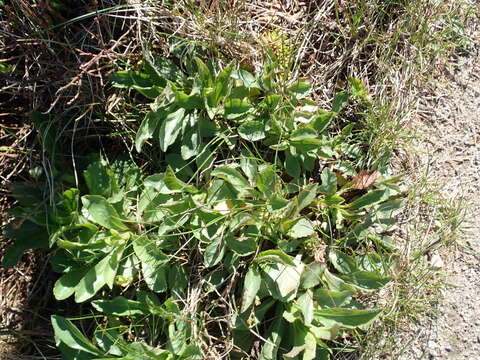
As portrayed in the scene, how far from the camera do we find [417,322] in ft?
7.16

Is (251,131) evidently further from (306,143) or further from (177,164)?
(177,164)

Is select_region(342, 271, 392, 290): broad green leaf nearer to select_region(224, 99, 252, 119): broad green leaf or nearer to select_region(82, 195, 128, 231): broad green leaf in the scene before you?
select_region(224, 99, 252, 119): broad green leaf

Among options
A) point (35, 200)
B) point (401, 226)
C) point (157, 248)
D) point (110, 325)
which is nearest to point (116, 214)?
point (157, 248)

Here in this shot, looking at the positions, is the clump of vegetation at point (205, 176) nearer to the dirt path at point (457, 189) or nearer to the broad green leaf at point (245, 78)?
the broad green leaf at point (245, 78)

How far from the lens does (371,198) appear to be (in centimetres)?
214

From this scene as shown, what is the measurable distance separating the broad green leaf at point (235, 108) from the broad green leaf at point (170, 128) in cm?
17

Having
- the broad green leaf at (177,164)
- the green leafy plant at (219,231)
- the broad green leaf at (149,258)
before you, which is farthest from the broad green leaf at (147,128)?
the broad green leaf at (149,258)

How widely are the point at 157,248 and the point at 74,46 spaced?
0.87 meters

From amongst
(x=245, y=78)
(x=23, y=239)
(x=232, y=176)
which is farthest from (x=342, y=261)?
(x=23, y=239)

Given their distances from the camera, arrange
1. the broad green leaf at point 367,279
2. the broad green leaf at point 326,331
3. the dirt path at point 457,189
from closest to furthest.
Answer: the broad green leaf at point 326,331 < the broad green leaf at point 367,279 < the dirt path at point 457,189

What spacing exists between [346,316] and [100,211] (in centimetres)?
100

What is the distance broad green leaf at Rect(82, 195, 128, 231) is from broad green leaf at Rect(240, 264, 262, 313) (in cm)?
54

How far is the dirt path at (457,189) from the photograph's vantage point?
2170mm

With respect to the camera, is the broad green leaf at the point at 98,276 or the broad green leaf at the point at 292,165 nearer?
the broad green leaf at the point at 98,276
